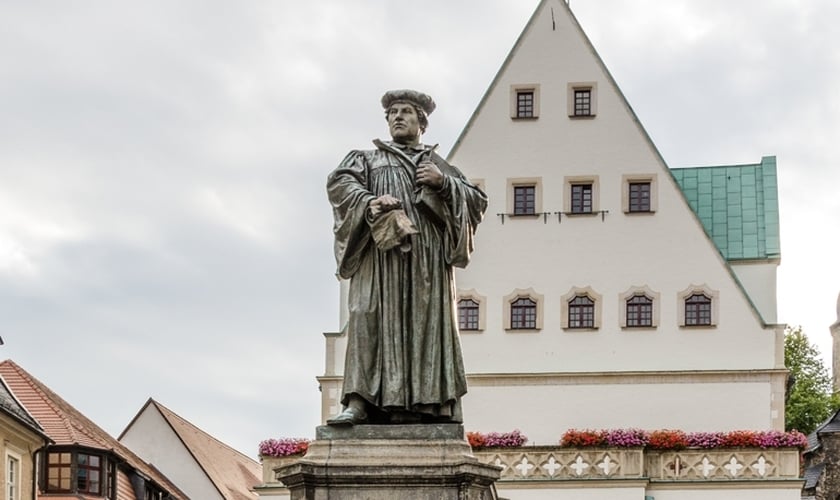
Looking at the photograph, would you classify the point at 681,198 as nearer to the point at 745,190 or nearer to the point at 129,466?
the point at 745,190

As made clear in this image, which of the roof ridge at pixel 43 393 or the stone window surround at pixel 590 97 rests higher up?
the stone window surround at pixel 590 97

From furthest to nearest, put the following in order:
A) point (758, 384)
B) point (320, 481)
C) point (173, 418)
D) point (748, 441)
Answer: point (173, 418), point (758, 384), point (748, 441), point (320, 481)

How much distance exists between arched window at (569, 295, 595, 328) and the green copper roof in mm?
4317

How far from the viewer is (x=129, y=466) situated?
4088 cm

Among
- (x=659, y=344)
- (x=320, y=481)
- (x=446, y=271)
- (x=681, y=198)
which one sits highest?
(x=681, y=198)

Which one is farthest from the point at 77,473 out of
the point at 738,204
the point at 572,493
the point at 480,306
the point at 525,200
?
the point at 738,204

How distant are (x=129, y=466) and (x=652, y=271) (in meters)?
12.5

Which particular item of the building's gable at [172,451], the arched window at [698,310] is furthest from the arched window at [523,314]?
the building's gable at [172,451]

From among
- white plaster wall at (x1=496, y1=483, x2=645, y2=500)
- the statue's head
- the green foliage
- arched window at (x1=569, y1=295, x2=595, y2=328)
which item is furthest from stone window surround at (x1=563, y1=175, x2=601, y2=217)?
the statue's head

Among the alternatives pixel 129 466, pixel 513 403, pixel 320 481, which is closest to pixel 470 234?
pixel 320 481

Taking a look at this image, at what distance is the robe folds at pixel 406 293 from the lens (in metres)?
9.09

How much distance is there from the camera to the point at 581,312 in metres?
38.7

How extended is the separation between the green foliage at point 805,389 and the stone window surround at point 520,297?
18.2m

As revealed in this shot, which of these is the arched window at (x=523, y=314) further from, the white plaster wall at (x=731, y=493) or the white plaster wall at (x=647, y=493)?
the white plaster wall at (x=731, y=493)
